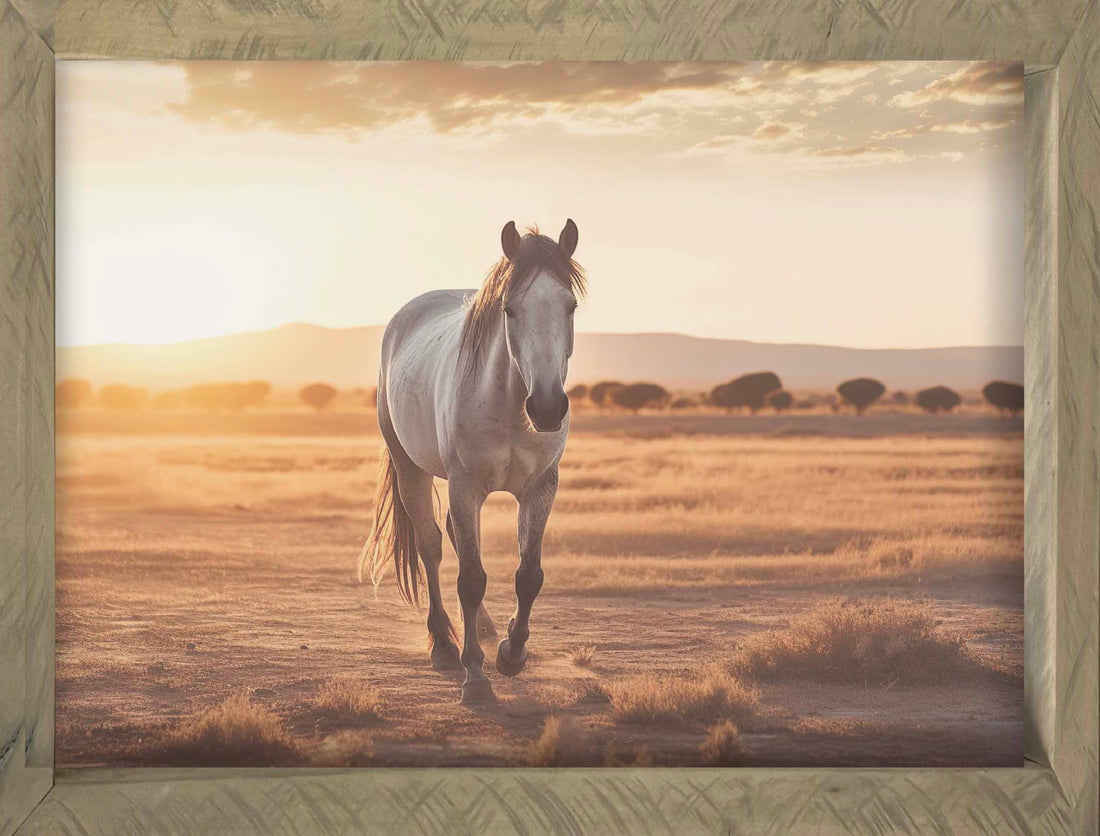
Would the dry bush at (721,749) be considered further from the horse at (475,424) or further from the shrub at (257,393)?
the shrub at (257,393)

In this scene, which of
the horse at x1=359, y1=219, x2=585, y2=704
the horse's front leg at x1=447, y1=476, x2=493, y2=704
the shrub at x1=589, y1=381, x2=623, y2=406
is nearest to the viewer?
the horse at x1=359, y1=219, x2=585, y2=704

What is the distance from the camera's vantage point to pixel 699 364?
3494mm

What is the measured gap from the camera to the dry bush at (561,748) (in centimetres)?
308

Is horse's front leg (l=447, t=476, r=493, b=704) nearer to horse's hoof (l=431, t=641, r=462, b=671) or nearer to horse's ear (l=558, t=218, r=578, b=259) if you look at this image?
horse's hoof (l=431, t=641, r=462, b=671)

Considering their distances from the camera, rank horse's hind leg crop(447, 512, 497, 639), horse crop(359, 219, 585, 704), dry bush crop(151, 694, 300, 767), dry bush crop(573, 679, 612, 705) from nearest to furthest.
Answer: horse crop(359, 219, 585, 704) → dry bush crop(151, 694, 300, 767) → dry bush crop(573, 679, 612, 705) → horse's hind leg crop(447, 512, 497, 639)

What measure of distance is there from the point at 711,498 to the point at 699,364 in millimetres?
526

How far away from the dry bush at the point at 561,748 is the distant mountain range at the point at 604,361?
1.28 meters

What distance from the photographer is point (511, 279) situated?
3.01 meters

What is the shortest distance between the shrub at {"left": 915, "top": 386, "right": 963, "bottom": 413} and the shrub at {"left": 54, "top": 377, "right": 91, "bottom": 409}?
3016 mm

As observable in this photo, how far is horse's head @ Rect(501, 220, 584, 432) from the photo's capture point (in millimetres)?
2842

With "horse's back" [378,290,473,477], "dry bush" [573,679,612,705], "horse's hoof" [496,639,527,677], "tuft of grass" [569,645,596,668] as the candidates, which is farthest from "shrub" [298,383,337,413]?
"dry bush" [573,679,612,705]

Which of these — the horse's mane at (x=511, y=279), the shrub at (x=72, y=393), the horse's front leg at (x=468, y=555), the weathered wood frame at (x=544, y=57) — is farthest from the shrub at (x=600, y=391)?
the shrub at (x=72, y=393)

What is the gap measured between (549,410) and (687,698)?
117 centimetres

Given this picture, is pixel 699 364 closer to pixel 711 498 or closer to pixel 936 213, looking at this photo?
pixel 711 498
